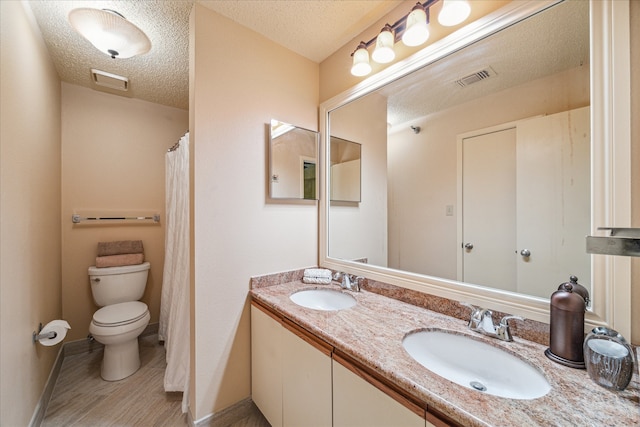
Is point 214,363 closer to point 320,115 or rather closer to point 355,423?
point 355,423

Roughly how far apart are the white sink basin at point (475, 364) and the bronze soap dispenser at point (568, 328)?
0.10 metres

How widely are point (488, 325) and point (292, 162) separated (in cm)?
139

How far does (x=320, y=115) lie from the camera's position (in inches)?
73.5

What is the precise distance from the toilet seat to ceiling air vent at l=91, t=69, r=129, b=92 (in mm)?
1921

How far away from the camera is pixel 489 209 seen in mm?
1110

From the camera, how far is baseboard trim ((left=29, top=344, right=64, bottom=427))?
1.40 metres

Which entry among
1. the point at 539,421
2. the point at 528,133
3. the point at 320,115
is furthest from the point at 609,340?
the point at 320,115

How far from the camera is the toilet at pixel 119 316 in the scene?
1.81 metres

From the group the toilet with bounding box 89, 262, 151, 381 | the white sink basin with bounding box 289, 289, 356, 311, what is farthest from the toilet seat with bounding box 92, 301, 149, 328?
the white sink basin with bounding box 289, 289, 356, 311

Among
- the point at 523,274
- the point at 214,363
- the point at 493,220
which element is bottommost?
the point at 214,363

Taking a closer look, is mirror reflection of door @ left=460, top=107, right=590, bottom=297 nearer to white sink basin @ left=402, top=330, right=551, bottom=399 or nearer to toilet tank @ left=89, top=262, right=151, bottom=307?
white sink basin @ left=402, top=330, right=551, bottom=399

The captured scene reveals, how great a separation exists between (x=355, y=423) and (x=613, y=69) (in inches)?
56.5

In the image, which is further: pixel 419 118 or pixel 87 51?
pixel 87 51

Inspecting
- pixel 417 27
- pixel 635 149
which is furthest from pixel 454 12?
pixel 635 149
